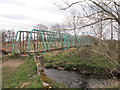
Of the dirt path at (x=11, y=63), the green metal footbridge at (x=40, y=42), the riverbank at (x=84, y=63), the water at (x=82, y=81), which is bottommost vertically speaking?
the water at (x=82, y=81)

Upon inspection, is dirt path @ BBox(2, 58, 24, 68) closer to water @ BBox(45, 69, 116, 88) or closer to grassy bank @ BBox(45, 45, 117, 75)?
water @ BBox(45, 69, 116, 88)

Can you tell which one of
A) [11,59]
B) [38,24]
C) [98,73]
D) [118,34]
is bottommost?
[98,73]

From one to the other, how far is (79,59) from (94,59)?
1.80 m

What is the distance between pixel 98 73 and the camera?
1083 cm

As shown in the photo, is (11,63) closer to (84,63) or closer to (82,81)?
(82,81)

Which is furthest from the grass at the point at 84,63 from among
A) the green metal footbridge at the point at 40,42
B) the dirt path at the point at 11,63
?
the dirt path at the point at 11,63

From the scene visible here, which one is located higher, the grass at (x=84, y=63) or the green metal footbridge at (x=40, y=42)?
the green metal footbridge at (x=40, y=42)

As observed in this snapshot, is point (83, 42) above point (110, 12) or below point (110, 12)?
below

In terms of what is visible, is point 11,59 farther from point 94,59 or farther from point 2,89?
point 94,59

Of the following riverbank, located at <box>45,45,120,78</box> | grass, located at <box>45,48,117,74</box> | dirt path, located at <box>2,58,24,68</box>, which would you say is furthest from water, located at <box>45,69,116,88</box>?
dirt path, located at <box>2,58,24,68</box>

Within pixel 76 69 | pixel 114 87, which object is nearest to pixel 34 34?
pixel 114 87

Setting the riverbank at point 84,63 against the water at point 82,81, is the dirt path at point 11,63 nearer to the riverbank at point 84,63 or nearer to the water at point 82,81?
the water at point 82,81

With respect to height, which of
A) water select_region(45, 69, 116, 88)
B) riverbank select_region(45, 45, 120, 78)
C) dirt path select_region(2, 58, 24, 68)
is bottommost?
water select_region(45, 69, 116, 88)

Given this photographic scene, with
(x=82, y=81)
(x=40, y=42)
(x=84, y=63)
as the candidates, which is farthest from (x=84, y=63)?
(x=40, y=42)
